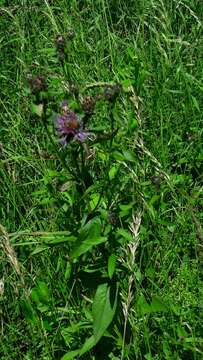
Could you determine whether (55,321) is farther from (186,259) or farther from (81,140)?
(81,140)

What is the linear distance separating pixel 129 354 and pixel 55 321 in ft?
0.80

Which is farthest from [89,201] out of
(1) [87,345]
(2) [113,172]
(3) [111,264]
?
(1) [87,345]

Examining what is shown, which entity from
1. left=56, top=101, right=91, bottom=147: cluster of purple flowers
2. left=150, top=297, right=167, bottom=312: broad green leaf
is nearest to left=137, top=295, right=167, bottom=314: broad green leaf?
left=150, top=297, right=167, bottom=312: broad green leaf

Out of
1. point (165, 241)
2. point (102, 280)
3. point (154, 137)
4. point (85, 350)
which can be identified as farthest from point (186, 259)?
point (154, 137)

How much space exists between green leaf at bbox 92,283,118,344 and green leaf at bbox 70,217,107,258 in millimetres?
124

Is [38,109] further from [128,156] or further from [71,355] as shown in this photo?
[71,355]

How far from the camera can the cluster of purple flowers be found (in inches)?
66.3

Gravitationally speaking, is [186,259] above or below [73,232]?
below

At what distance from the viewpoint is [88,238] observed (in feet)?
5.57

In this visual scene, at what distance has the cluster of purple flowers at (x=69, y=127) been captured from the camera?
168cm

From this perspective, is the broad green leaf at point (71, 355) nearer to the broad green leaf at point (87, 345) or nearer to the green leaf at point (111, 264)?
the broad green leaf at point (87, 345)

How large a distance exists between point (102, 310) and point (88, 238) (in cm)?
18

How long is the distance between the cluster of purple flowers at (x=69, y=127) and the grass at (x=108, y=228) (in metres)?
0.03

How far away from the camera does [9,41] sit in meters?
2.97
